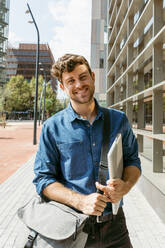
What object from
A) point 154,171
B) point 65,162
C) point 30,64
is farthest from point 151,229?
point 30,64

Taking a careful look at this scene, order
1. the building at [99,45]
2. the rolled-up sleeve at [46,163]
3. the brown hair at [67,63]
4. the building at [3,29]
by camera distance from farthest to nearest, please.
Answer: the building at [3,29] → the building at [99,45] → the brown hair at [67,63] → the rolled-up sleeve at [46,163]

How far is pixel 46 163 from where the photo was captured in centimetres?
134

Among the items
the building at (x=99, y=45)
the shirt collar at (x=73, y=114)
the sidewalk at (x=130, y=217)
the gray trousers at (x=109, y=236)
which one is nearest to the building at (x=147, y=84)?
the sidewalk at (x=130, y=217)

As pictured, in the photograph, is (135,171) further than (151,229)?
No

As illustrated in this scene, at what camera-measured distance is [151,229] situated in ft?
10.6

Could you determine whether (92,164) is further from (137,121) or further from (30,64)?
(30,64)

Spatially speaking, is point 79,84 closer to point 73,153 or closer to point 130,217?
point 73,153

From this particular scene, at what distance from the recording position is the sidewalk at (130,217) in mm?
2967

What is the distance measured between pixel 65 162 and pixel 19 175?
572cm

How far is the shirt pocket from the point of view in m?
1.37

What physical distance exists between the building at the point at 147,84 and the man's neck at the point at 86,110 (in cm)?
255

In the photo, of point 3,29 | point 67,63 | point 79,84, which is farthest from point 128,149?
point 3,29

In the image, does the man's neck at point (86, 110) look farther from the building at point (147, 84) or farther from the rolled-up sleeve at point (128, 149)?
the building at point (147, 84)

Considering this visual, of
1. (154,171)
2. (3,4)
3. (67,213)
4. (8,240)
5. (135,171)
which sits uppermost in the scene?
(3,4)
